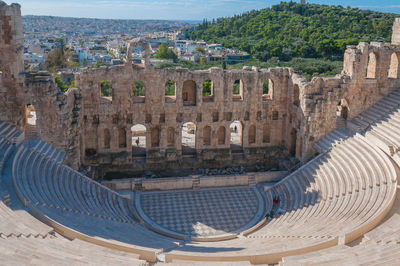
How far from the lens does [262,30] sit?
4471 inches

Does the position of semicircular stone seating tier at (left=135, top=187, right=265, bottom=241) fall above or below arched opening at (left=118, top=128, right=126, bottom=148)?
below

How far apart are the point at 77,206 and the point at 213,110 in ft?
44.8

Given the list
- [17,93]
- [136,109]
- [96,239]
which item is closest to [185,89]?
[136,109]

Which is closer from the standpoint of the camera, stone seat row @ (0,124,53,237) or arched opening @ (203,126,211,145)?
stone seat row @ (0,124,53,237)

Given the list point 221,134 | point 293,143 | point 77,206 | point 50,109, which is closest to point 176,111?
point 221,134

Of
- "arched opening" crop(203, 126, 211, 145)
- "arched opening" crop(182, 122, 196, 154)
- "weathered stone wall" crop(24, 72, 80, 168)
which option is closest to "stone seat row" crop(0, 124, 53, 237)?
"weathered stone wall" crop(24, 72, 80, 168)

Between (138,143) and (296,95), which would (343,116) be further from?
(138,143)

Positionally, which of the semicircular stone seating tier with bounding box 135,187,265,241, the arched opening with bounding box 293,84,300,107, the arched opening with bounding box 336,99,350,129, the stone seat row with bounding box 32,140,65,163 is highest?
the arched opening with bounding box 293,84,300,107

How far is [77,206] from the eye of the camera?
2042 cm

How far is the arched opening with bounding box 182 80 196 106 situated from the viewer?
31.7m

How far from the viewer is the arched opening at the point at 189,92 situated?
31703 millimetres

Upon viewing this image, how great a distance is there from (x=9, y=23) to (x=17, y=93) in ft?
13.4

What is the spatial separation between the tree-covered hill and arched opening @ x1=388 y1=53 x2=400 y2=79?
47.1m

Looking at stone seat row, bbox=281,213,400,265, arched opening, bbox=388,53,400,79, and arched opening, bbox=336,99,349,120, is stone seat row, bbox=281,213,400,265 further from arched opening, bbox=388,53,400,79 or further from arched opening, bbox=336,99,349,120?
arched opening, bbox=388,53,400,79
